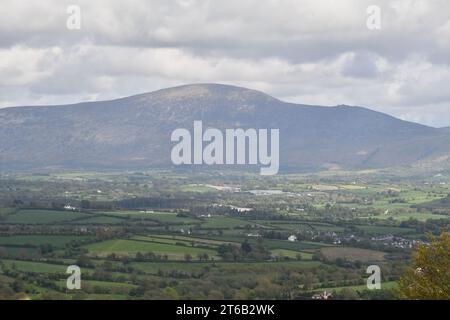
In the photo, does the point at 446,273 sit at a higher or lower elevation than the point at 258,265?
higher

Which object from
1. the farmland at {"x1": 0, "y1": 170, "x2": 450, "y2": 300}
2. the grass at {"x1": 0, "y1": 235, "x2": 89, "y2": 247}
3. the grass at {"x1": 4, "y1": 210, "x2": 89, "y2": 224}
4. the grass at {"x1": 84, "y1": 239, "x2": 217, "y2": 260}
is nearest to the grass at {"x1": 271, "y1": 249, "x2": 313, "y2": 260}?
the farmland at {"x1": 0, "y1": 170, "x2": 450, "y2": 300}

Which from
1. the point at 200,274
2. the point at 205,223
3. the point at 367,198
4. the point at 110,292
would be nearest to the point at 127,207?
the point at 205,223

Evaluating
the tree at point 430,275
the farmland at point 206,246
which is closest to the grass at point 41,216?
the farmland at point 206,246

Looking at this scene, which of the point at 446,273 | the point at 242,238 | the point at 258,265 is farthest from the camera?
the point at 242,238

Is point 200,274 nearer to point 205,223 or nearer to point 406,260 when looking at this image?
point 406,260

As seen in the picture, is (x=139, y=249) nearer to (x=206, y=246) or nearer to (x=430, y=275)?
(x=206, y=246)
